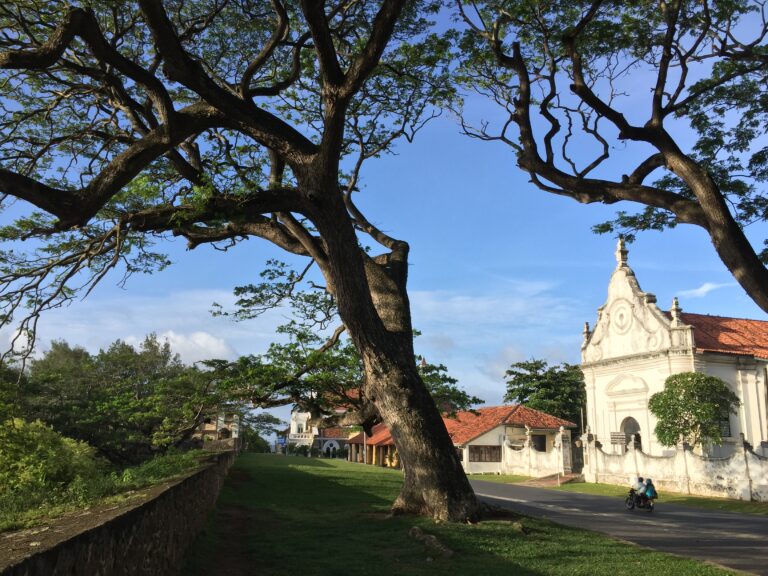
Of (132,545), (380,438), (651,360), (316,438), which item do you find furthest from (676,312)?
(316,438)

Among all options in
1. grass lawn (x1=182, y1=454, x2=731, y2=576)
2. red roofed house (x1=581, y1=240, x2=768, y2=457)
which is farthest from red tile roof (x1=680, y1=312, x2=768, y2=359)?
grass lawn (x1=182, y1=454, x2=731, y2=576)

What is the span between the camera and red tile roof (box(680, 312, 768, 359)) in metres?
30.5

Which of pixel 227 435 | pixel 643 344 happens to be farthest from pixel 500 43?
pixel 227 435

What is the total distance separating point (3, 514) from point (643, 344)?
100 ft

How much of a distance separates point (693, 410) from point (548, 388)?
1984cm

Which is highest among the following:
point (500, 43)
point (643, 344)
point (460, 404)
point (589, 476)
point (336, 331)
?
point (500, 43)

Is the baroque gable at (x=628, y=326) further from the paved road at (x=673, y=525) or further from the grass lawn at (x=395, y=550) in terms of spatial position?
the grass lawn at (x=395, y=550)

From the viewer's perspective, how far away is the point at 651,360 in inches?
1228

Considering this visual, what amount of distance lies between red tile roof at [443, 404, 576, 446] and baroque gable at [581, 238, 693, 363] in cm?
613

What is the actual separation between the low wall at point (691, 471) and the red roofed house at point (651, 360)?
2.98 feet

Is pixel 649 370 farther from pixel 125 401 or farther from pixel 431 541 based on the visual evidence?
pixel 431 541

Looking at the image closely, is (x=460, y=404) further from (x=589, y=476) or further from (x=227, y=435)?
(x=227, y=435)

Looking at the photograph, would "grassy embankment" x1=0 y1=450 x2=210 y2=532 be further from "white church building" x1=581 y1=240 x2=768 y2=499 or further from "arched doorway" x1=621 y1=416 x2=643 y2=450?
"arched doorway" x1=621 y1=416 x2=643 y2=450

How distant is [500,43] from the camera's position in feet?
37.4
